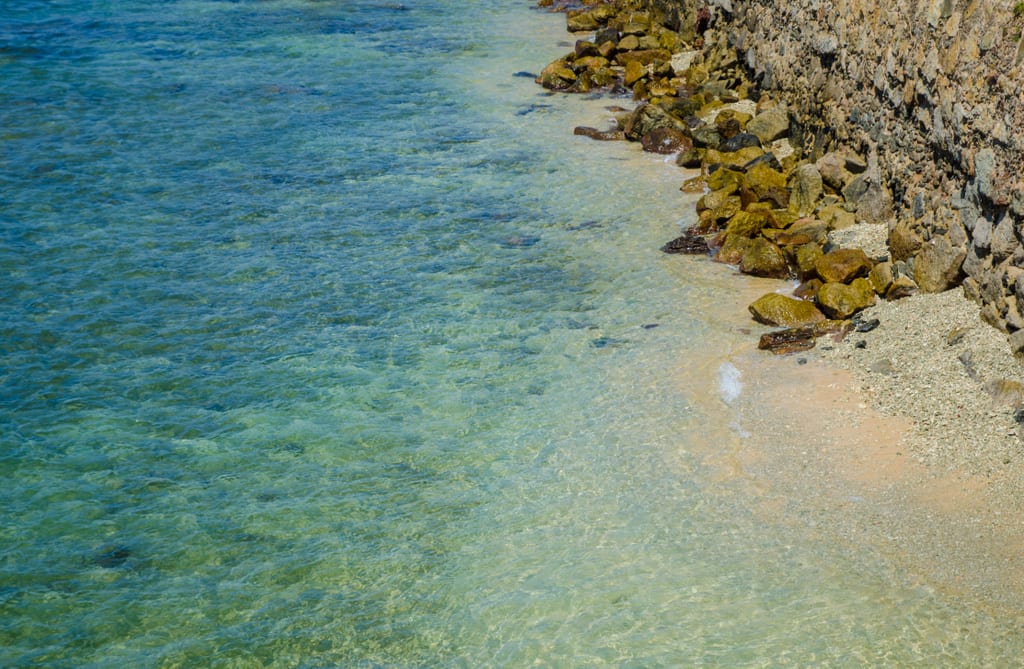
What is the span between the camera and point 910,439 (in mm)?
9586

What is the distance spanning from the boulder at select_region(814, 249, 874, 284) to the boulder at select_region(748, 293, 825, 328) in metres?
0.46

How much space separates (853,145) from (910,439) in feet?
20.4

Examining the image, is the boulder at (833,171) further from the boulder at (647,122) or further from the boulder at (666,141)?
the boulder at (647,122)

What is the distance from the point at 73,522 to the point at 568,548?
4418 mm

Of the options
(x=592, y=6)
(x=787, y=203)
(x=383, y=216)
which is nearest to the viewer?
(x=787, y=203)

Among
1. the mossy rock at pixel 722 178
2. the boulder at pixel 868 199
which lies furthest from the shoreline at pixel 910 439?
the mossy rock at pixel 722 178

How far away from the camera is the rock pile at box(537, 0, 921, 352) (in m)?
12.1

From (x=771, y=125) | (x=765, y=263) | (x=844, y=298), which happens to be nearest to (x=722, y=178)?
(x=771, y=125)

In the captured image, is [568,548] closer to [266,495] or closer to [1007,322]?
[266,495]

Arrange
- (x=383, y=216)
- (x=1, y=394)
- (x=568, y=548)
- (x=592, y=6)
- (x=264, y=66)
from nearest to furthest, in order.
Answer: (x=568, y=548) < (x=1, y=394) < (x=383, y=216) < (x=264, y=66) < (x=592, y=6)

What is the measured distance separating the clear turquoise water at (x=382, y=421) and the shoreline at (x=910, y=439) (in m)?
0.41

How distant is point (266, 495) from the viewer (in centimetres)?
967

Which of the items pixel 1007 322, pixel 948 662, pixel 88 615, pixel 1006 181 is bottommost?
pixel 88 615

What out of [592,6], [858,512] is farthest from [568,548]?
[592,6]
